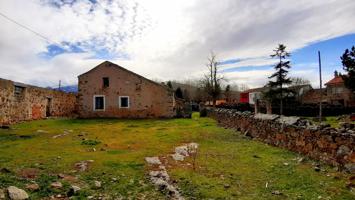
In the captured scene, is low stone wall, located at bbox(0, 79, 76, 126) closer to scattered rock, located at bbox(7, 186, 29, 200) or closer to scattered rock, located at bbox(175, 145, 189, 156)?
scattered rock, located at bbox(175, 145, 189, 156)

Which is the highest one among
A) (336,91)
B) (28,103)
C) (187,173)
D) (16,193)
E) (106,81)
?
(336,91)

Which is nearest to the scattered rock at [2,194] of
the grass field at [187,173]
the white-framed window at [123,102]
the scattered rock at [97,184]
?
the grass field at [187,173]

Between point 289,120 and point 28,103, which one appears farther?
point 28,103

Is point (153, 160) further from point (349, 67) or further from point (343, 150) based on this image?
point (349, 67)

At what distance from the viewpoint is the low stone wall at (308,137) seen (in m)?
7.72

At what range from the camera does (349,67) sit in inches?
1304

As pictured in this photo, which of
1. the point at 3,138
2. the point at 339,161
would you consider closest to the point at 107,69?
the point at 3,138

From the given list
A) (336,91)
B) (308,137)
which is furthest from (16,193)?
(336,91)

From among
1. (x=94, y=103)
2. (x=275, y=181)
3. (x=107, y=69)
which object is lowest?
(x=275, y=181)

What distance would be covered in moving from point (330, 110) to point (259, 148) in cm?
3033

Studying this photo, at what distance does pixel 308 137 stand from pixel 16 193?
7830 mm

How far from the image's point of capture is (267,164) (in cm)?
896

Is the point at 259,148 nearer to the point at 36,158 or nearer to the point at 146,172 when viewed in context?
the point at 146,172

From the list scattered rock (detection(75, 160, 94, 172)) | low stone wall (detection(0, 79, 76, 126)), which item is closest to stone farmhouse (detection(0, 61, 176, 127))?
low stone wall (detection(0, 79, 76, 126))
